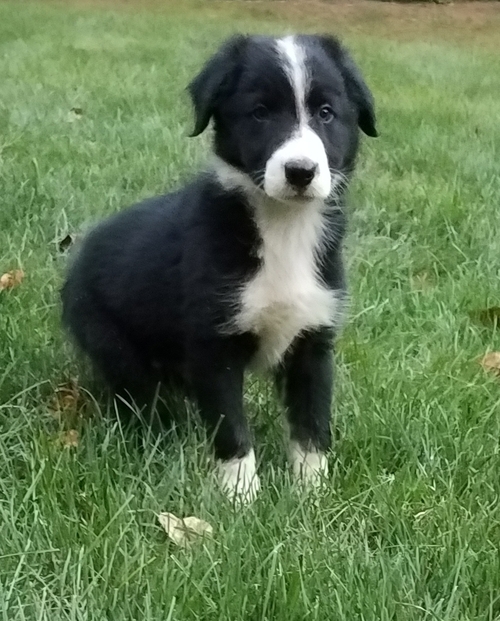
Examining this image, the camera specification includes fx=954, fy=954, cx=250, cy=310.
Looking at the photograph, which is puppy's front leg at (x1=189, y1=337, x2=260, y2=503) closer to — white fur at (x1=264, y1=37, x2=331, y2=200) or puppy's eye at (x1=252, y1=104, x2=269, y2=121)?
white fur at (x1=264, y1=37, x2=331, y2=200)

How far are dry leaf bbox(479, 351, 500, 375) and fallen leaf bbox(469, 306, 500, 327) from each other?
279 millimetres

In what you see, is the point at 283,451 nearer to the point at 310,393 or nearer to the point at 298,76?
the point at 310,393

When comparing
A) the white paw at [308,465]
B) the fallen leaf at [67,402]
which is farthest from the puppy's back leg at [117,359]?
the white paw at [308,465]

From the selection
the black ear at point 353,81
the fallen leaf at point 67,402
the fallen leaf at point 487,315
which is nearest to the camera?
the black ear at point 353,81

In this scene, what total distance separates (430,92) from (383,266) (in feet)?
15.3

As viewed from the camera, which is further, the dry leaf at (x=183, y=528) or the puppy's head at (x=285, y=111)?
the puppy's head at (x=285, y=111)

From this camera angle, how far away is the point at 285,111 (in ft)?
8.00

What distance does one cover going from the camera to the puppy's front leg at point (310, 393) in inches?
105

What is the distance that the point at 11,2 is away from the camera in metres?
16.3

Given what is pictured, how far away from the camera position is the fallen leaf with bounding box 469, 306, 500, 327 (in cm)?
360

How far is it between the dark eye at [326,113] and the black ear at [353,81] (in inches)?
6.1

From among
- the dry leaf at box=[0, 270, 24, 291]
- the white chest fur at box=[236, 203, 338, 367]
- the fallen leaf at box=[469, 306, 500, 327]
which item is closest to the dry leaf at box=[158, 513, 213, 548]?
the white chest fur at box=[236, 203, 338, 367]

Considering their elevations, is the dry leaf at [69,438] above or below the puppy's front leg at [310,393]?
below

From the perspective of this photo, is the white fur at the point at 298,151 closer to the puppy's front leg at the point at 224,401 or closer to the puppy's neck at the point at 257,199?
the puppy's neck at the point at 257,199
